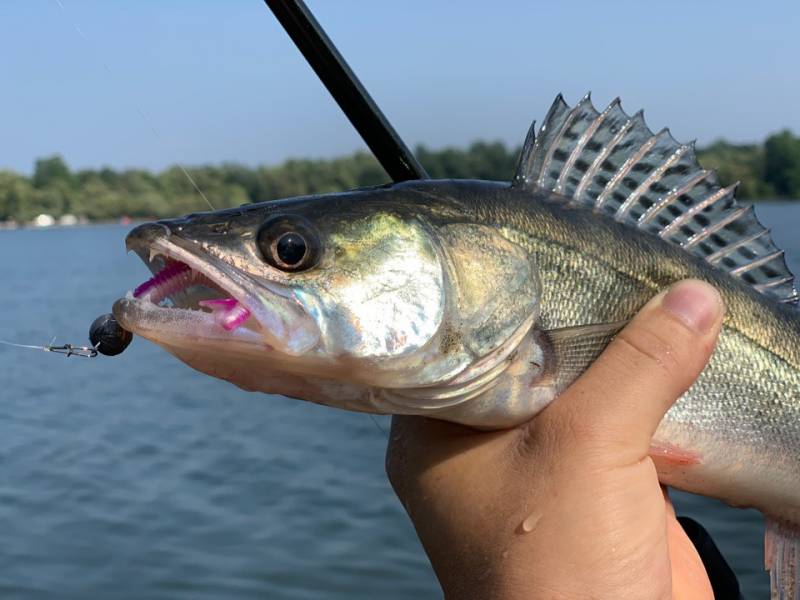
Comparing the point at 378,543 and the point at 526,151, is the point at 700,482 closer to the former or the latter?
the point at 526,151

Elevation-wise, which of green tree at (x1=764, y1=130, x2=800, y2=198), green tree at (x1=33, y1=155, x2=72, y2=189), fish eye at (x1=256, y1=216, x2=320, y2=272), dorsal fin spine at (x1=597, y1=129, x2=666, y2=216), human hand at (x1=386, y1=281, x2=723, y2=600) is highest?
green tree at (x1=33, y1=155, x2=72, y2=189)

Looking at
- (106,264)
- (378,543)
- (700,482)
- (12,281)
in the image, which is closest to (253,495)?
(378,543)

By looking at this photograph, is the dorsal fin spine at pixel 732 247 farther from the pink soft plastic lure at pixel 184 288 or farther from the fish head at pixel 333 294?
the pink soft plastic lure at pixel 184 288

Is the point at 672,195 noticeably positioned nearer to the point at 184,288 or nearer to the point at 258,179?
the point at 184,288

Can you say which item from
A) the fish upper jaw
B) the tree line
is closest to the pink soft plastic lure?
the fish upper jaw

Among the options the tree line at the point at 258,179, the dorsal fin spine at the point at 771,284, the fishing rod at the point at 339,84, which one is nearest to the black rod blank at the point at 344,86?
the fishing rod at the point at 339,84

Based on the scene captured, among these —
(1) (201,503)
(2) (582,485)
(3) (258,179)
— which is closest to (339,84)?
(2) (582,485)

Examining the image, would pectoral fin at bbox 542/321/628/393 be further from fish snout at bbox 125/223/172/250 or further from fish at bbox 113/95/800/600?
fish snout at bbox 125/223/172/250
